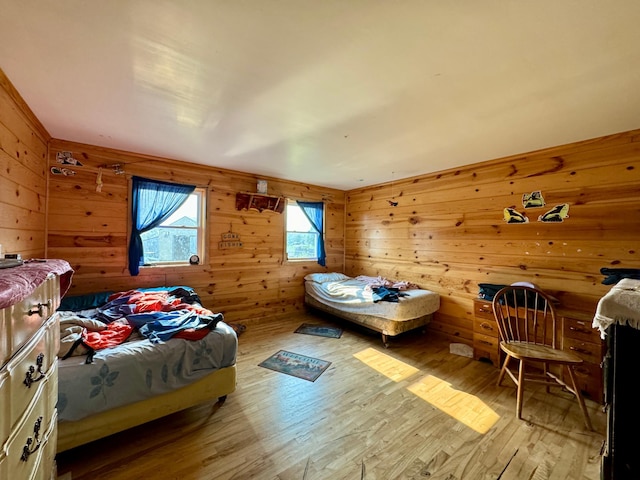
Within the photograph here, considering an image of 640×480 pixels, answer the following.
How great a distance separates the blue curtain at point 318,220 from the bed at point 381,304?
0.69 m

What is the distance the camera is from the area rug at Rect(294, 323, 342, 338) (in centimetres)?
362

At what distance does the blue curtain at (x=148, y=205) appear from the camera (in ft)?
10.3

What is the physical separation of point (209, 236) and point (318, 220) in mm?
1937

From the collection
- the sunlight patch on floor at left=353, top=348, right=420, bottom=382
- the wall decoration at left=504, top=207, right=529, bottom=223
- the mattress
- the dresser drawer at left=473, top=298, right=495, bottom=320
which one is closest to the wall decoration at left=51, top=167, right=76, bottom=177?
the mattress

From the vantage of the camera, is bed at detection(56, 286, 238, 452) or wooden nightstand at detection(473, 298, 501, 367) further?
wooden nightstand at detection(473, 298, 501, 367)

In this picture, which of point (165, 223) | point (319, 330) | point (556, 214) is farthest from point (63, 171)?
point (556, 214)

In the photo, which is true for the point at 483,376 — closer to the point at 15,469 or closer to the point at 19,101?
the point at 15,469

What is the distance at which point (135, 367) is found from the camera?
65.4 inches

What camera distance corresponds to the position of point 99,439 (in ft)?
5.59

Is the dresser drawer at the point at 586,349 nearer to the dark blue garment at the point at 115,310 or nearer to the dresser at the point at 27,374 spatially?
the dresser at the point at 27,374

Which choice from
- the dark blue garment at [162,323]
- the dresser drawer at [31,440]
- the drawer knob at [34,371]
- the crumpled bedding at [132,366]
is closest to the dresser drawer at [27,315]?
the drawer knob at [34,371]

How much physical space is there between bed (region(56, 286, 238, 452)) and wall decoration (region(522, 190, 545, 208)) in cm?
336

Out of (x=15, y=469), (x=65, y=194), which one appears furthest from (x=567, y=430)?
(x=65, y=194)

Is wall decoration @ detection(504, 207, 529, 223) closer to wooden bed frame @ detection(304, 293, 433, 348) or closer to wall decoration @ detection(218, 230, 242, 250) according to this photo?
wooden bed frame @ detection(304, 293, 433, 348)
